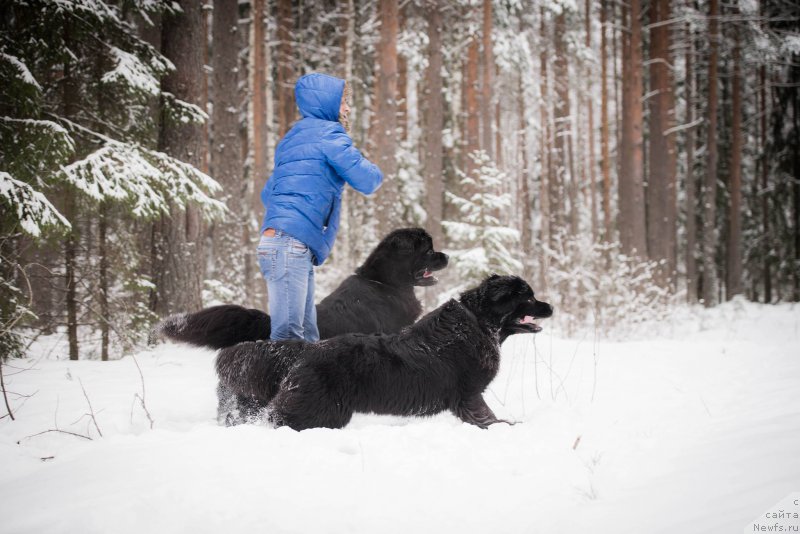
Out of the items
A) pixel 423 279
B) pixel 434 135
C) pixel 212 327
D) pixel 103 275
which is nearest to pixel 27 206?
pixel 103 275

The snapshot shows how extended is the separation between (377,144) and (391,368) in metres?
11.2

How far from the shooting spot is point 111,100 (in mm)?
6680

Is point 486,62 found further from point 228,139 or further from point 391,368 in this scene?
point 391,368

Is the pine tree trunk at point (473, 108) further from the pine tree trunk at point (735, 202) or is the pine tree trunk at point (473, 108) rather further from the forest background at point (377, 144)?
the pine tree trunk at point (735, 202)

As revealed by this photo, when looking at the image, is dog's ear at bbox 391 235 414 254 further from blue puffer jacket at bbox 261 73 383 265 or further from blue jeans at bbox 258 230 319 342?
blue jeans at bbox 258 230 319 342

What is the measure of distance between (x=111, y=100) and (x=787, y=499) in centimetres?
817

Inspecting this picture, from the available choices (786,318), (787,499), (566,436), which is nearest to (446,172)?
(786,318)

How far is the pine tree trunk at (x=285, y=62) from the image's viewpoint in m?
14.2

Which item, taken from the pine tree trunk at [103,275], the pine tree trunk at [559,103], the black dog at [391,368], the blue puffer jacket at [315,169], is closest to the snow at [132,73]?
the pine tree trunk at [103,275]

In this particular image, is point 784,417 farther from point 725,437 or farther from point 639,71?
point 639,71

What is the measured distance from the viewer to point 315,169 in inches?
144

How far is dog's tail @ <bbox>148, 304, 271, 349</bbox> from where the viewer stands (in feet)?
11.6

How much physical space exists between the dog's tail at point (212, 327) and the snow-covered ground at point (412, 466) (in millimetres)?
625

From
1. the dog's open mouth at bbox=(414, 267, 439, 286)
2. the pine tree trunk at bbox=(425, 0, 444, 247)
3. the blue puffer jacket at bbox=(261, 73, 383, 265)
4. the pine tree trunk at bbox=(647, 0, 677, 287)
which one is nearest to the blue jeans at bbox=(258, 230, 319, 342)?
the blue puffer jacket at bbox=(261, 73, 383, 265)
